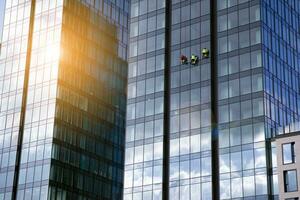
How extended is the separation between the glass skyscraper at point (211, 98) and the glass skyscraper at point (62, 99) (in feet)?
68.9

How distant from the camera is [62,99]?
117 meters

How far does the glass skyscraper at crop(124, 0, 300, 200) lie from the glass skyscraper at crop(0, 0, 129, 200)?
68.9 ft

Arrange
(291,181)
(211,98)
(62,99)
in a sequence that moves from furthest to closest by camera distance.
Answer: (62,99) → (211,98) → (291,181)

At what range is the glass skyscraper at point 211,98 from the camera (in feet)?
281

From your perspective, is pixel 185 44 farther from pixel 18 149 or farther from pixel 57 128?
pixel 18 149

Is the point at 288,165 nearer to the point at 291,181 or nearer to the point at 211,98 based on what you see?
the point at 291,181

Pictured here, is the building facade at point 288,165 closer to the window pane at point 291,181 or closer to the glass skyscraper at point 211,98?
the window pane at point 291,181

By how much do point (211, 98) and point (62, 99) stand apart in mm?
35612

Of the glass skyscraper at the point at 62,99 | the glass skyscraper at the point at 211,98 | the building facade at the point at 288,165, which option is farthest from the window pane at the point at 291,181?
the glass skyscraper at the point at 62,99

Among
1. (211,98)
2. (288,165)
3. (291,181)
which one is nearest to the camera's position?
(291,181)

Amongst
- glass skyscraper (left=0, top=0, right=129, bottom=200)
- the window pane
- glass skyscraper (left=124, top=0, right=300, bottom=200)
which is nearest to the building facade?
the window pane

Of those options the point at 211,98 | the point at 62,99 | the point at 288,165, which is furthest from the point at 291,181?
the point at 62,99

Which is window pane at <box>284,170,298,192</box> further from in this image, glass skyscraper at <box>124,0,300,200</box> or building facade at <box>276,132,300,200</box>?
glass skyscraper at <box>124,0,300,200</box>

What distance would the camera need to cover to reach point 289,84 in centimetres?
9512
